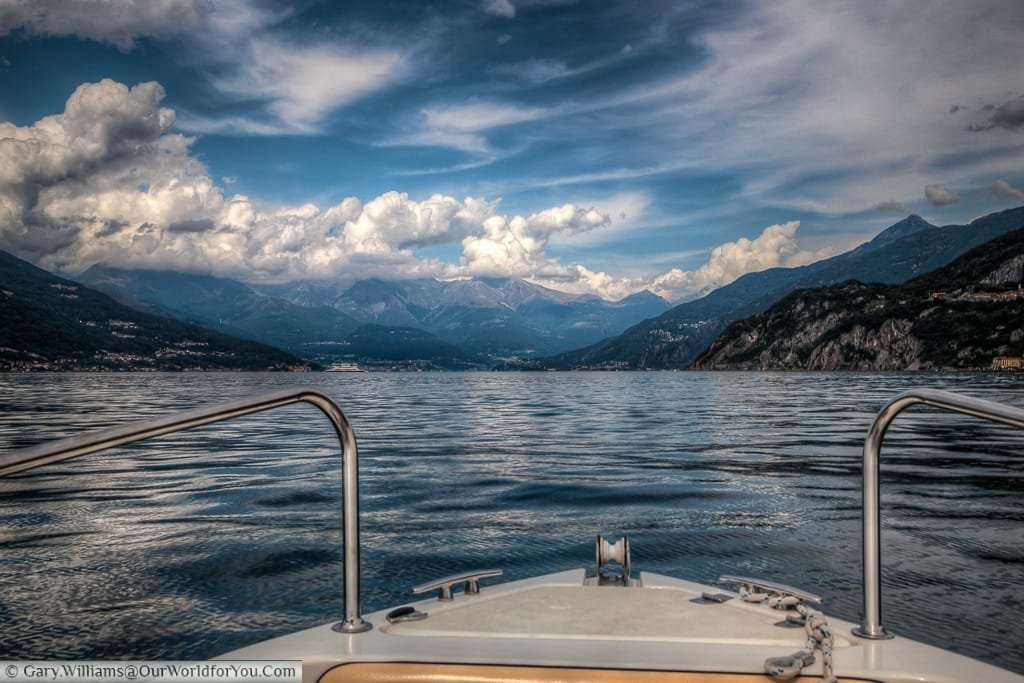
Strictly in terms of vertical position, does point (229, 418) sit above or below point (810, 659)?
above

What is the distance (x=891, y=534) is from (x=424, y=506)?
31.3 feet

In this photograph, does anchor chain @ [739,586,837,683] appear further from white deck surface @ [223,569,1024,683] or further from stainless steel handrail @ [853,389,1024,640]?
stainless steel handrail @ [853,389,1024,640]

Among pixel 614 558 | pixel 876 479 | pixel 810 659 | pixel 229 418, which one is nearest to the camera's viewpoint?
pixel 810 659

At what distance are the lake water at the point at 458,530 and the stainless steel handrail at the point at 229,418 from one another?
4.58 metres

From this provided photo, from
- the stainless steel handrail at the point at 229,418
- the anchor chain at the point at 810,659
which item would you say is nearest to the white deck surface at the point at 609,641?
the anchor chain at the point at 810,659

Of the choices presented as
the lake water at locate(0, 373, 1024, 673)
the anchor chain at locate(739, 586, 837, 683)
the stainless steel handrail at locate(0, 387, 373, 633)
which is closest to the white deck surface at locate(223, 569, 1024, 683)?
the anchor chain at locate(739, 586, 837, 683)

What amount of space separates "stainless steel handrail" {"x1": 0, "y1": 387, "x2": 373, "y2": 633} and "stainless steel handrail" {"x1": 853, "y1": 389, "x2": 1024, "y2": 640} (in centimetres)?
299

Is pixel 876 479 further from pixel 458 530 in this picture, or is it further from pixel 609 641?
pixel 458 530

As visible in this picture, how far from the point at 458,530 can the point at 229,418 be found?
430 inches

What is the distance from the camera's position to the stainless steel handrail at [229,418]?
10.4 feet

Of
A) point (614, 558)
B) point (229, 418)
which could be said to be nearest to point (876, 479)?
point (614, 558)

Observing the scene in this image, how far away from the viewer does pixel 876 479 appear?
4516 millimetres

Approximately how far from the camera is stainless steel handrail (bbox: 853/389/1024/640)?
3.72m

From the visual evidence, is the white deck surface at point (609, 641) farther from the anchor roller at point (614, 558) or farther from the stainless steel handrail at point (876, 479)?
the anchor roller at point (614, 558)
